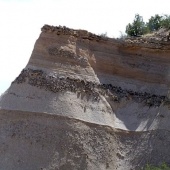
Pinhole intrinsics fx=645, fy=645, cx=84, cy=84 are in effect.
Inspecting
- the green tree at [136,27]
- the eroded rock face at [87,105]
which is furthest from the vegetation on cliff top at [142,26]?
the eroded rock face at [87,105]

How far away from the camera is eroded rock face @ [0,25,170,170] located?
1020 inches

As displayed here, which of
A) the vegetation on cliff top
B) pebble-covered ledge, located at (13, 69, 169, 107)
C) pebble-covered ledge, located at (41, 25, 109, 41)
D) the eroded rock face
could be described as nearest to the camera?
the eroded rock face

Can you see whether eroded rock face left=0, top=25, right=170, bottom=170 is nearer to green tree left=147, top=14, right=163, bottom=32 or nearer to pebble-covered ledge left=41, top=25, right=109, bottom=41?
pebble-covered ledge left=41, top=25, right=109, bottom=41

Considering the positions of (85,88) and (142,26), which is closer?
(85,88)

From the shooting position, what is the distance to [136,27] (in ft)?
152

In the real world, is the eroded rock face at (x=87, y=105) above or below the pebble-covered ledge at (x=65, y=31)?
below

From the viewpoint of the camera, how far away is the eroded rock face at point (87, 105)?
2591cm

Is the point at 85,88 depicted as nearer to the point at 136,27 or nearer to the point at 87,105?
the point at 87,105

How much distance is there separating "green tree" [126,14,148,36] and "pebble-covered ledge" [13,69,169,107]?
1657cm

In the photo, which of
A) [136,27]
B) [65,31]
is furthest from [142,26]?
[65,31]

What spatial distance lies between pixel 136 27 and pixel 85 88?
762 inches

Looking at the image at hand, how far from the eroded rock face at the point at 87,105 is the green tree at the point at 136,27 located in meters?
14.7

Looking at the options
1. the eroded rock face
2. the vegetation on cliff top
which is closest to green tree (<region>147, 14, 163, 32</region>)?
the vegetation on cliff top

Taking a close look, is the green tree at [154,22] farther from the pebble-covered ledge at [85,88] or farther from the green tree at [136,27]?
Result: the pebble-covered ledge at [85,88]
